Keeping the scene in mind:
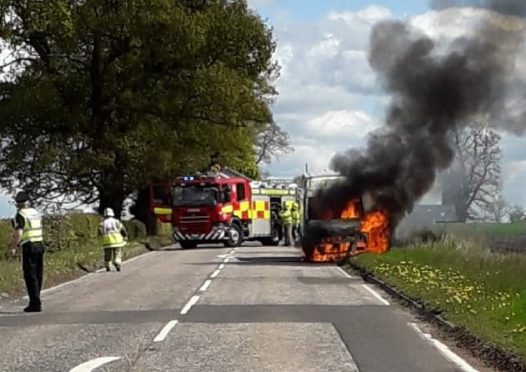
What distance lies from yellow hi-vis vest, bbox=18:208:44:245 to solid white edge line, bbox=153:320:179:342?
2.99 m

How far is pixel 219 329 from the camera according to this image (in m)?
15.6

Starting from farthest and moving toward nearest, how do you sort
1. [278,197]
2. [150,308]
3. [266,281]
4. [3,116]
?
[278,197], [3,116], [266,281], [150,308]

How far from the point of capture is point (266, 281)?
2545 centimetres

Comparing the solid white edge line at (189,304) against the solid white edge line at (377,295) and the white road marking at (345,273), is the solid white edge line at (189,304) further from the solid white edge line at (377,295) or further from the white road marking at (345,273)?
the white road marking at (345,273)

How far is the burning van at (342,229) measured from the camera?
33.3 metres

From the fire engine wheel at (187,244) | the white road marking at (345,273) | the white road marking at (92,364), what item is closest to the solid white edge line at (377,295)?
the white road marking at (345,273)

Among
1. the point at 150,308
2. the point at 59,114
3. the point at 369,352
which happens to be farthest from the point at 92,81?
the point at 369,352

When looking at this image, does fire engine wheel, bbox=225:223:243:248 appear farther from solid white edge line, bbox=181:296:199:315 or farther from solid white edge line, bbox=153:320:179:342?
solid white edge line, bbox=153:320:179:342

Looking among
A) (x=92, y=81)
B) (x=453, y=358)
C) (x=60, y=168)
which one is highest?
(x=92, y=81)

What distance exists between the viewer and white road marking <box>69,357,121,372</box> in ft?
38.9

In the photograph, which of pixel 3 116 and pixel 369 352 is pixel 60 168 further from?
pixel 369 352

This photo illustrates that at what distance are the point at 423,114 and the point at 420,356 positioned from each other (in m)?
19.1

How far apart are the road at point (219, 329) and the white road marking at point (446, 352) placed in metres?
0.01

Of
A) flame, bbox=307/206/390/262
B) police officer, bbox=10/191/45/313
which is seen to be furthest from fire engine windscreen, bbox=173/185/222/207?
police officer, bbox=10/191/45/313
